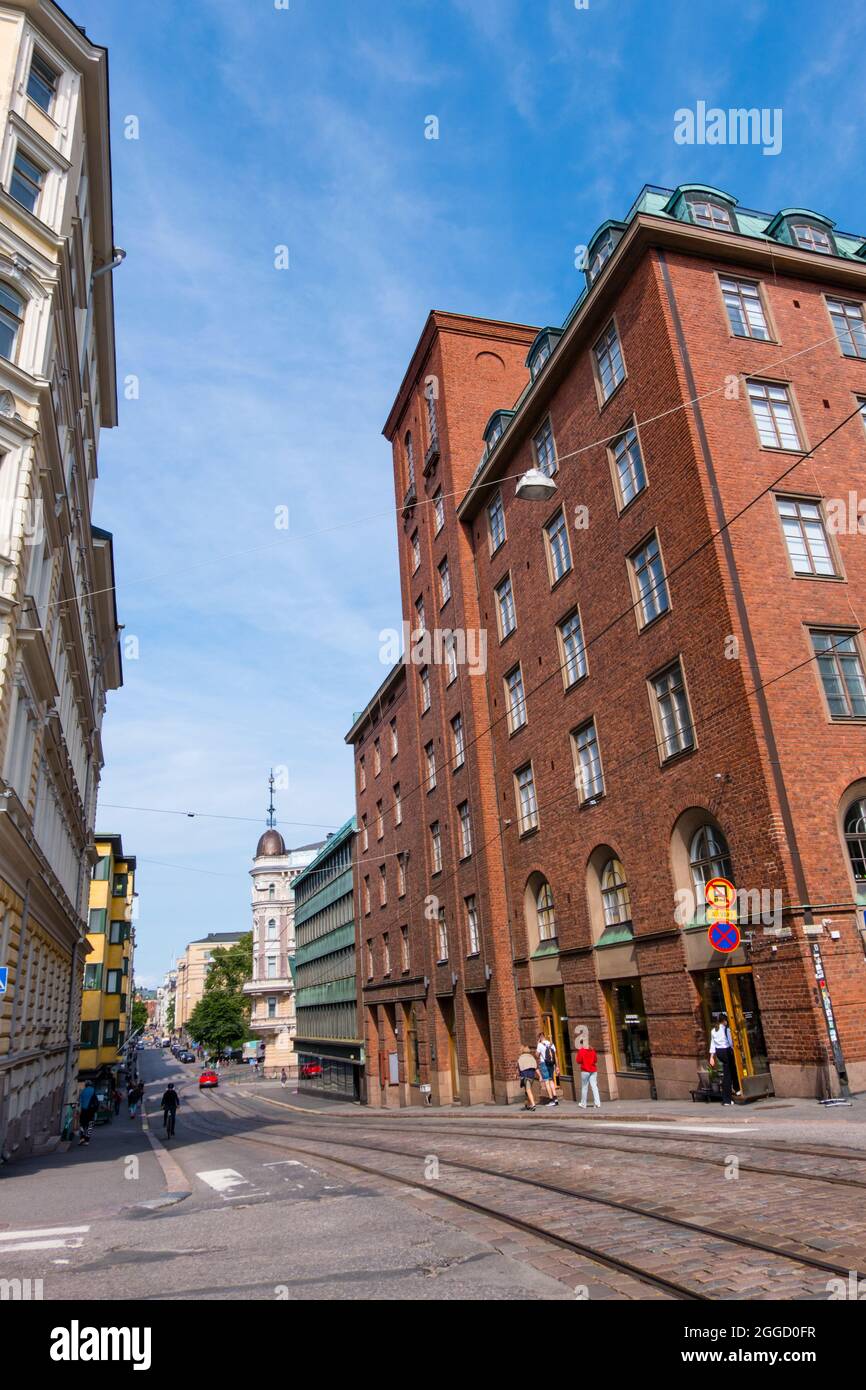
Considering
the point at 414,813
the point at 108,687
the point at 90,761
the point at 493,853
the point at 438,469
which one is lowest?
the point at 493,853

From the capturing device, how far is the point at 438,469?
36.2 m

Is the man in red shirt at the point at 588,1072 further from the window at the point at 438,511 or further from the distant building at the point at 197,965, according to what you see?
the distant building at the point at 197,965

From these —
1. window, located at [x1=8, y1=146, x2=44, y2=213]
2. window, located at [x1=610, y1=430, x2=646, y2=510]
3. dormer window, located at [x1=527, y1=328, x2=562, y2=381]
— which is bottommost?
window, located at [x1=610, y1=430, x2=646, y2=510]

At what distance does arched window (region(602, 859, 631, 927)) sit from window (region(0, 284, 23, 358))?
1793 centimetres

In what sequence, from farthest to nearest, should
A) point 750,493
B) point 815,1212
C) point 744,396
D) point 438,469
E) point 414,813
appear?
1. point 414,813
2. point 438,469
3. point 744,396
4. point 750,493
5. point 815,1212

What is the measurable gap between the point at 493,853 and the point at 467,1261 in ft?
77.1

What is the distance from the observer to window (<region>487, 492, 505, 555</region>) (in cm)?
3108

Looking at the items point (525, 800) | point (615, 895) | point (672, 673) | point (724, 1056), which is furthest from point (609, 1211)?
point (525, 800)

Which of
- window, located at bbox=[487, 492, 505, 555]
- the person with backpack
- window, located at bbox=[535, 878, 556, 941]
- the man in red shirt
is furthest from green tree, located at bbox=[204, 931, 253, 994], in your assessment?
the man in red shirt

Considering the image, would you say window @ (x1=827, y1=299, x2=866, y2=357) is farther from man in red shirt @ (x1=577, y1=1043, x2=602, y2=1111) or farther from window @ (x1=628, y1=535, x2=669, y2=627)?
man in red shirt @ (x1=577, y1=1043, x2=602, y2=1111)

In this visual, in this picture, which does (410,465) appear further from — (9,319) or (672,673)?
(9,319)

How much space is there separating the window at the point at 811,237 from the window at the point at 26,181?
19.0 metres

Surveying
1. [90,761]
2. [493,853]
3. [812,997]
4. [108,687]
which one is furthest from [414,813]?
[812,997]

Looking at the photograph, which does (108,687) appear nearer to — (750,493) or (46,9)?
(46,9)
